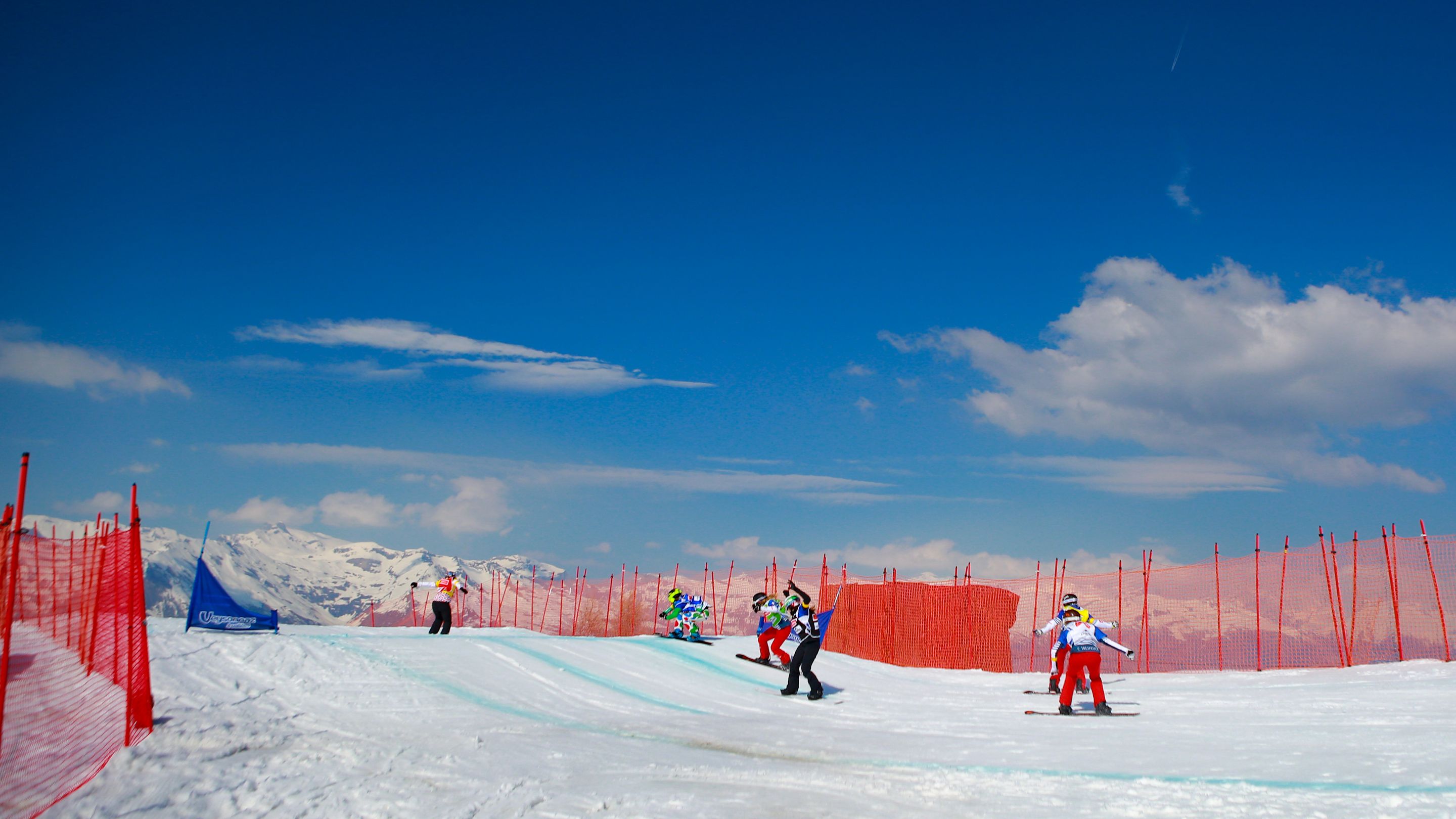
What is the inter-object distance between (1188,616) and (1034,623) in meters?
3.38

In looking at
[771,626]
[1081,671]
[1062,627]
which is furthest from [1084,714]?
[771,626]

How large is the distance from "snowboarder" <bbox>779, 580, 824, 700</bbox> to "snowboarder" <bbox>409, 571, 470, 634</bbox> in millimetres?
7562

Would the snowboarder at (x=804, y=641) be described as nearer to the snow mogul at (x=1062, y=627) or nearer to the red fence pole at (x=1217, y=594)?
the snow mogul at (x=1062, y=627)

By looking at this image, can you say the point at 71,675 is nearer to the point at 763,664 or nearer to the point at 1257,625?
the point at 763,664

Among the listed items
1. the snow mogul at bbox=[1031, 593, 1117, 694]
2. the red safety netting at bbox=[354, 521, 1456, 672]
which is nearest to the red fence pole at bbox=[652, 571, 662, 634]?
the red safety netting at bbox=[354, 521, 1456, 672]

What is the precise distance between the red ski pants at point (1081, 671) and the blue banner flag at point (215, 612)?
11.2 m

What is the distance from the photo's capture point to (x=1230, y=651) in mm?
19719

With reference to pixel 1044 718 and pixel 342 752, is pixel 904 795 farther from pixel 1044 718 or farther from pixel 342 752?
pixel 1044 718

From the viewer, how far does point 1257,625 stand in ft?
64.0

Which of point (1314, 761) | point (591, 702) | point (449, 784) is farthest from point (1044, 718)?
point (449, 784)

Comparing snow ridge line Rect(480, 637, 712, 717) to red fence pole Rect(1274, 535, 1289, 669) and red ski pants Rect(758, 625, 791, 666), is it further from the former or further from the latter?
red fence pole Rect(1274, 535, 1289, 669)

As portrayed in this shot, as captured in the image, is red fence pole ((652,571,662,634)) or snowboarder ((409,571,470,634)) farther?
red fence pole ((652,571,662,634))

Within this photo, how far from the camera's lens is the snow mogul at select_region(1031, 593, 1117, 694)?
13.4 metres

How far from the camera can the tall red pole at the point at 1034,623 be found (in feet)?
73.0
